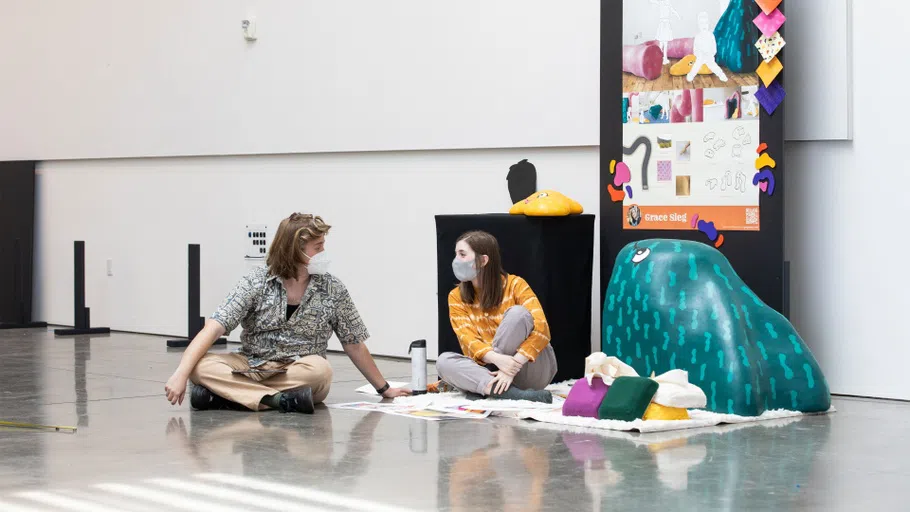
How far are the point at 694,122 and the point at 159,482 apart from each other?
363cm

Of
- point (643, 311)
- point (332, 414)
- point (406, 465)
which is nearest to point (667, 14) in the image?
point (643, 311)

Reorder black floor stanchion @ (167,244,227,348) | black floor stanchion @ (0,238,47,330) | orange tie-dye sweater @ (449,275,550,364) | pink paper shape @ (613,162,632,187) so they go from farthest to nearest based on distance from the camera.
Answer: black floor stanchion @ (0,238,47,330) < black floor stanchion @ (167,244,227,348) < pink paper shape @ (613,162,632,187) < orange tie-dye sweater @ (449,275,550,364)

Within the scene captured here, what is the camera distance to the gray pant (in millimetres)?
5918

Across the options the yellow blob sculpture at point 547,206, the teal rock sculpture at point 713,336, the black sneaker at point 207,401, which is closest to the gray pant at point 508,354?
the teal rock sculpture at point 713,336

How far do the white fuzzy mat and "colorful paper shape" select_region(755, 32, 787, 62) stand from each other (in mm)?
1726

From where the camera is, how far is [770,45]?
624 centimetres

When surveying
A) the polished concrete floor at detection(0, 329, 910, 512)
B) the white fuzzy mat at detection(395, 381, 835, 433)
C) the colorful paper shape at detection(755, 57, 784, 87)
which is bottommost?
the polished concrete floor at detection(0, 329, 910, 512)

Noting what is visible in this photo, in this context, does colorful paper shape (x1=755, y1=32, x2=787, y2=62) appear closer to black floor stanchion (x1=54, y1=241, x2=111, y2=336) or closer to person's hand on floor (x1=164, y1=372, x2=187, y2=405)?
person's hand on floor (x1=164, y1=372, x2=187, y2=405)

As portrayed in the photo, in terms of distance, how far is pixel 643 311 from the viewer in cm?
595

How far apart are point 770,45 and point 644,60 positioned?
0.75 meters

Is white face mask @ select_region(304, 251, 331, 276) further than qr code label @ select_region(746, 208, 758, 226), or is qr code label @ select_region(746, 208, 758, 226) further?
qr code label @ select_region(746, 208, 758, 226)

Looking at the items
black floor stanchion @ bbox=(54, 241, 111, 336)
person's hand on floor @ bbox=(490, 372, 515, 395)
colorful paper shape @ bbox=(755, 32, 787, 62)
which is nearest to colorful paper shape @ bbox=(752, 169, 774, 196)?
colorful paper shape @ bbox=(755, 32, 787, 62)

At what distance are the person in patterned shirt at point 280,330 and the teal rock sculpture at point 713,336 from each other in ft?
4.62

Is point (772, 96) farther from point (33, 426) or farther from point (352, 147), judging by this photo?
point (33, 426)
